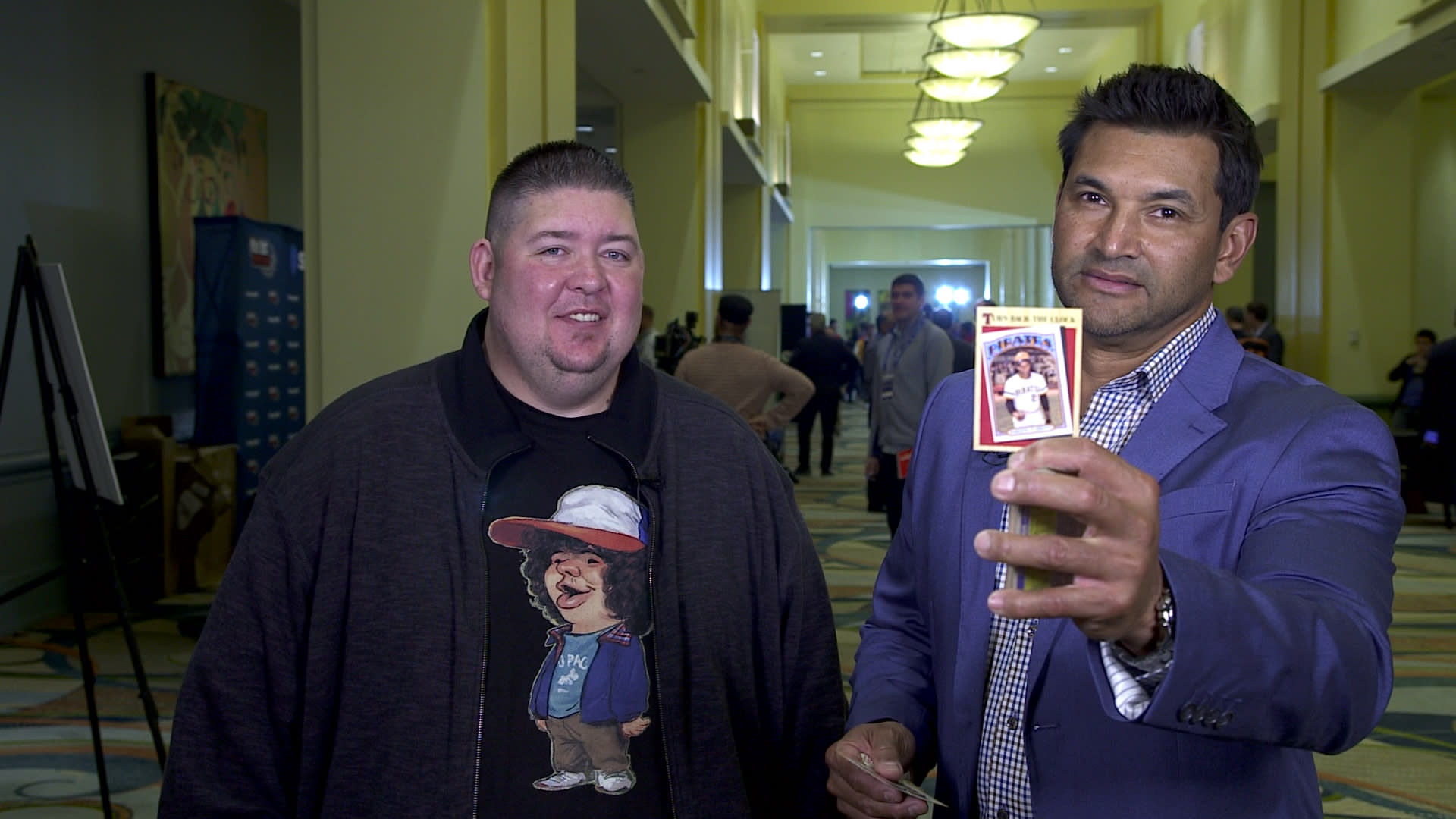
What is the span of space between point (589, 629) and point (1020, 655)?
2.12 feet

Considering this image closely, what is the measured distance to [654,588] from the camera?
1888 millimetres

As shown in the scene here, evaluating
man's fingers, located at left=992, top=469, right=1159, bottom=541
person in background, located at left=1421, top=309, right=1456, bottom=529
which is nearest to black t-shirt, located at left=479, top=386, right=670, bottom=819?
man's fingers, located at left=992, top=469, right=1159, bottom=541

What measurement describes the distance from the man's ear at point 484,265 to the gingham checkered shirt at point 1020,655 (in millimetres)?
963

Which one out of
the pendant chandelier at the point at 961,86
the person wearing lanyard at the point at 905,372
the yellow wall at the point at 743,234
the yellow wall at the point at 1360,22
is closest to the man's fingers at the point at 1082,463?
the person wearing lanyard at the point at 905,372

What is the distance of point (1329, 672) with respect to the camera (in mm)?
1162

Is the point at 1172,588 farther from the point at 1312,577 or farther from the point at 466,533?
the point at 466,533

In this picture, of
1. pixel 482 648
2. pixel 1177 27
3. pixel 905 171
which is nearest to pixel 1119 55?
pixel 1177 27

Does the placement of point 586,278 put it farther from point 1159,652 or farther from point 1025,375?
point 1159,652

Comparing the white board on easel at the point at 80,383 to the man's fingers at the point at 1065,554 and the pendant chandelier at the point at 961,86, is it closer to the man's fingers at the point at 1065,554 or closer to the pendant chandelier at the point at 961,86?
the man's fingers at the point at 1065,554

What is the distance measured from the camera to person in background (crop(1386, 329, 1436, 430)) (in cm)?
1082

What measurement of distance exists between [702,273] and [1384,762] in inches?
321

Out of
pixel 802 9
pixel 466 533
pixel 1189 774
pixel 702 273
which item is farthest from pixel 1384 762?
pixel 802 9

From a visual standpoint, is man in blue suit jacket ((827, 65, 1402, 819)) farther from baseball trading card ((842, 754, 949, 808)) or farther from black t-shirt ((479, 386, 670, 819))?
black t-shirt ((479, 386, 670, 819))

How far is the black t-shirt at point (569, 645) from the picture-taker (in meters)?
1.77
